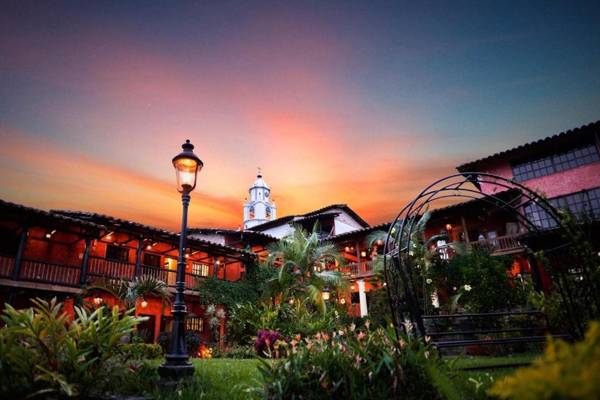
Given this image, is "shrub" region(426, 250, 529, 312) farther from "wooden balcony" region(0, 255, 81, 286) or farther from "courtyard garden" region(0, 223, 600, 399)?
"wooden balcony" region(0, 255, 81, 286)

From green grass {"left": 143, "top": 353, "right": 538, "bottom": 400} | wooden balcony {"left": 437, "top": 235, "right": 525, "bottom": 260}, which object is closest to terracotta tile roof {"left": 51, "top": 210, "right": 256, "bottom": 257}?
green grass {"left": 143, "top": 353, "right": 538, "bottom": 400}

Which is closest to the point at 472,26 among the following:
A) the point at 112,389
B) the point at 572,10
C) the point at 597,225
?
the point at 572,10

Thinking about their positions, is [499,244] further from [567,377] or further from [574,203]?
[567,377]

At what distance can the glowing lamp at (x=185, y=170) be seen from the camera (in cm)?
660

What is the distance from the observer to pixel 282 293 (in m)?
17.6

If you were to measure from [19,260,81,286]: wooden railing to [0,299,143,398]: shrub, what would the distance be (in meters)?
13.3

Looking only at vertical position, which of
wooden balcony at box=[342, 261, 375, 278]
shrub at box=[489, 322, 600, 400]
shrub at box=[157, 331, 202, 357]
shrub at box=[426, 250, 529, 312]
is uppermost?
wooden balcony at box=[342, 261, 375, 278]

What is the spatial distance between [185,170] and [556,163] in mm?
22495

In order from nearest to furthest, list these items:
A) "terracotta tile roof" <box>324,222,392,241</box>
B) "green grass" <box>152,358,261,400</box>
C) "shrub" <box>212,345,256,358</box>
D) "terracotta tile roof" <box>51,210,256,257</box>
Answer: "green grass" <box>152,358,261,400</box>
"shrub" <box>212,345,256,358</box>
"terracotta tile roof" <box>51,210,256,257</box>
"terracotta tile roof" <box>324,222,392,241</box>

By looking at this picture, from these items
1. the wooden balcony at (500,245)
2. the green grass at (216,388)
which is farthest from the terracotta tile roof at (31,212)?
the wooden balcony at (500,245)

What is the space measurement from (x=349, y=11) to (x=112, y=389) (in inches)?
442

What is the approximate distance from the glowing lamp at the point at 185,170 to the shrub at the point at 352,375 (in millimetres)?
4048

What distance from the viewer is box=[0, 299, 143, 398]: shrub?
10.8 feet

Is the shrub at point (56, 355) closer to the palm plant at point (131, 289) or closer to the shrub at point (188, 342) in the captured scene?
the palm plant at point (131, 289)
